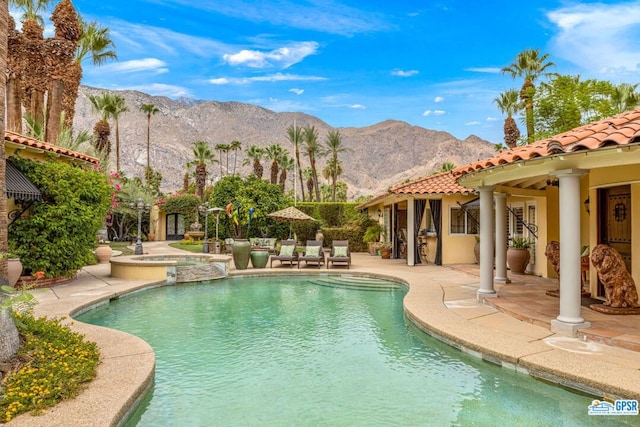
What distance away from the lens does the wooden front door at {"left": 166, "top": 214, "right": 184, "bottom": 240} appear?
3632 cm

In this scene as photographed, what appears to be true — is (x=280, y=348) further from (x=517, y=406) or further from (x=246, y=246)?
(x=246, y=246)

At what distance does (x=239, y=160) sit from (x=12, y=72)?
92504 millimetres

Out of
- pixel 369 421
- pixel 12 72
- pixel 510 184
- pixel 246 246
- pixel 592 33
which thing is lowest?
pixel 369 421

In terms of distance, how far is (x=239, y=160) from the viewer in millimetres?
110125

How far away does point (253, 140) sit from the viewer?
123 meters

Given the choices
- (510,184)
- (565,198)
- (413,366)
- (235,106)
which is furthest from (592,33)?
(235,106)

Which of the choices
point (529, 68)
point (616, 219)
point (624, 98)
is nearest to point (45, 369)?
point (616, 219)

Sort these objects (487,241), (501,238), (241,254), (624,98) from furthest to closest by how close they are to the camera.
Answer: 1. (624,98)
2. (241,254)
3. (501,238)
4. (487,241)

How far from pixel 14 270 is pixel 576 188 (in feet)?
38.1

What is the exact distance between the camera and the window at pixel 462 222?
1631cm

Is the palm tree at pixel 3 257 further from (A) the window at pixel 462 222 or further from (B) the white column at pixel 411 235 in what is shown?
(A) the window at pixel 462 222

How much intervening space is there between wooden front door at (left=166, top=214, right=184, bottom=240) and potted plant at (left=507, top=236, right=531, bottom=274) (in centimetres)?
2963

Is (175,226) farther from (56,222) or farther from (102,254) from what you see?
(56,222)

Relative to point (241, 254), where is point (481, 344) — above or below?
below
